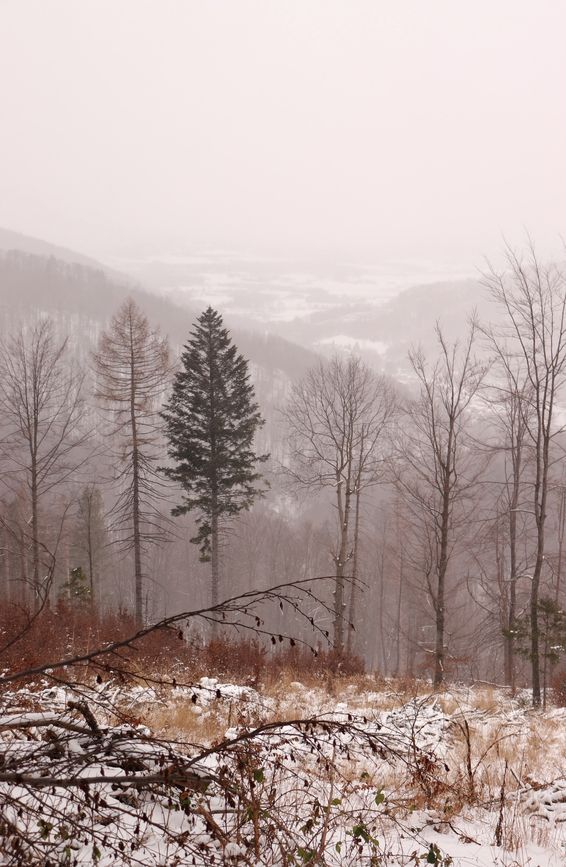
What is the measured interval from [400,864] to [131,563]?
191ft

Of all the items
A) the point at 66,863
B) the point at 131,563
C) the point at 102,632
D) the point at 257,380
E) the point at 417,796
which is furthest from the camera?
the point at 257,380

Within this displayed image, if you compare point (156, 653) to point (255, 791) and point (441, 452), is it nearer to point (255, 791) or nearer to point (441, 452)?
point (255, 791)

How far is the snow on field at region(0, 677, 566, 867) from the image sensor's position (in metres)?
2.75

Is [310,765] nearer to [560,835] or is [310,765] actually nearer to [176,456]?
[560,835]

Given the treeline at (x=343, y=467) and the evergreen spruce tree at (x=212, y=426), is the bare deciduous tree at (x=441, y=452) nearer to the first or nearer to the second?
Answer: the treeline at (x=343, y=467)

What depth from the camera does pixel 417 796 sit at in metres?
4.46

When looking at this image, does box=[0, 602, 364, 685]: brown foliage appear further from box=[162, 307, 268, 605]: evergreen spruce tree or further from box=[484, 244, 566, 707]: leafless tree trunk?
box=[162, 307, 268, 605]: evergreen spruce tree

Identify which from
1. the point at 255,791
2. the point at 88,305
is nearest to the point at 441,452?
the point at 255,791

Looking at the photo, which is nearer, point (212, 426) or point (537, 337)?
point (537, 337)

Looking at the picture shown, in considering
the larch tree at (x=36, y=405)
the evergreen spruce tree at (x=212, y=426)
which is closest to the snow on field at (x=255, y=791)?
the larch tree at (x=36, y=405)

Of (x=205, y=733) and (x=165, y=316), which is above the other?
(x=165, y=316)

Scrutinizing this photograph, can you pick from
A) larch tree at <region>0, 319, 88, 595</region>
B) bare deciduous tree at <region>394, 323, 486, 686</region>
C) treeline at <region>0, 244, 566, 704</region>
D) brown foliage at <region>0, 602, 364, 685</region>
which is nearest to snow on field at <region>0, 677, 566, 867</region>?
treeline at <region>0, 244, 566, 704</region>

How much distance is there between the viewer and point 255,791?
3.97 meters

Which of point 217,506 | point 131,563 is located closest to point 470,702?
point 217,506
